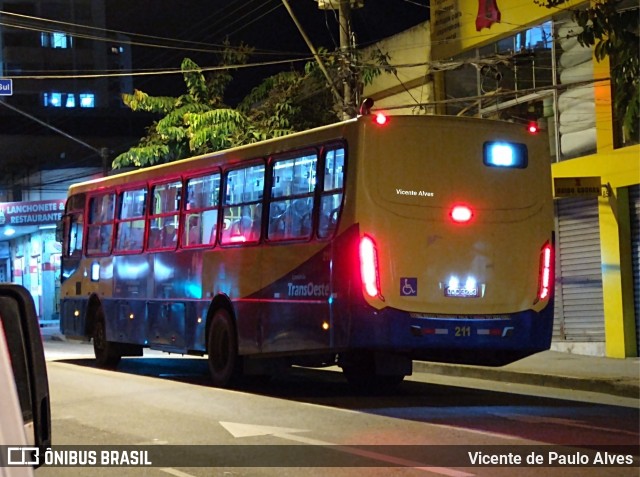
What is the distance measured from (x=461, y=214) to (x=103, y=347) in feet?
27.1

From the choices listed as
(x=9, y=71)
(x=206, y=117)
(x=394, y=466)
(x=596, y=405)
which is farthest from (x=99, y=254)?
(x=9, y=71)

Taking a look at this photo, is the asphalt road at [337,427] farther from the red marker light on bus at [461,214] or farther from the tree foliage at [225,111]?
the tree foliage at [225,111]

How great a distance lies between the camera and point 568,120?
17484 millimetres

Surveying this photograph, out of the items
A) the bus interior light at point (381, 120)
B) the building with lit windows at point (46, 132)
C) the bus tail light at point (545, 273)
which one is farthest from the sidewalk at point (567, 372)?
the building with lit windows at point (46, 132)

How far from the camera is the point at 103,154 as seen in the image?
27.4 meters

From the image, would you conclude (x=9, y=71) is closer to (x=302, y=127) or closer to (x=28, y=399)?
(x=302, y=127)

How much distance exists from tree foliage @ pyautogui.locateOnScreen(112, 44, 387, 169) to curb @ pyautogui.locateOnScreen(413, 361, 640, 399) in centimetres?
812

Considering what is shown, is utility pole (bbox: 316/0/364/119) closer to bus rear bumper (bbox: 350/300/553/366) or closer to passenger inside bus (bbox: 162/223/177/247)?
passenger inside bus (bbox: 162/223/177/247)

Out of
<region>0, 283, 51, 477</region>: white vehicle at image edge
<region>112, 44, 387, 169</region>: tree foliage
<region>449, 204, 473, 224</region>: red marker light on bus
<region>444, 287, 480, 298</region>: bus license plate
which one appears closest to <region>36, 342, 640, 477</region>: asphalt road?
<region>444, 287, 480, 298</region>: bus license plate

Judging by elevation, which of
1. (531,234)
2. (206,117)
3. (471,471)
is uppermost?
(206,117)

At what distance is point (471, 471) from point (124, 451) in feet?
10.6

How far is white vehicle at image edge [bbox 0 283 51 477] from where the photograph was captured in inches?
89.0

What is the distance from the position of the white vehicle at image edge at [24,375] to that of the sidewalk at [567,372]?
36.7ft

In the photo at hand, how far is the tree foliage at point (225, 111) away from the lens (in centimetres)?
2189
